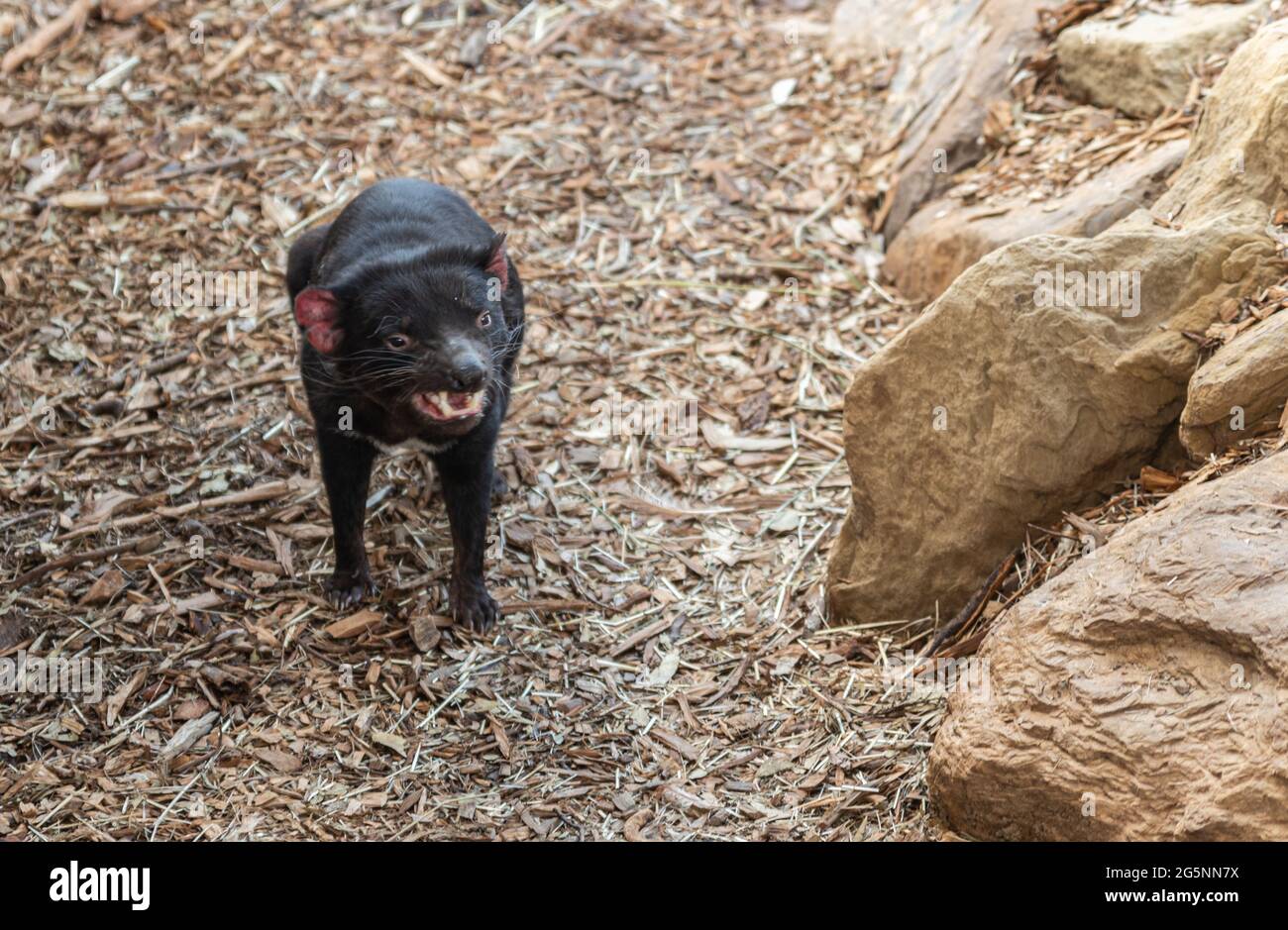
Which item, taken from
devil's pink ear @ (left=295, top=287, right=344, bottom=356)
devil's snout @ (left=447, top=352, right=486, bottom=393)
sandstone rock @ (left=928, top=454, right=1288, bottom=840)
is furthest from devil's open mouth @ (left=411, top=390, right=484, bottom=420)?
sandstone rock @ (left=928, top=454, right=1288, bottom=840)

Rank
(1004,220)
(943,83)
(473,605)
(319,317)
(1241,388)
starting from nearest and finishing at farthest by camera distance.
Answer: (1241,388) → (319,317) → (473,605) → (1004,220) → (943,83)

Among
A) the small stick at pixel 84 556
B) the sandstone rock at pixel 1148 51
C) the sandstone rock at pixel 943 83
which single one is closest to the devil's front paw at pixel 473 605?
the small stick at pixel 84 556

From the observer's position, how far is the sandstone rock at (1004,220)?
4422 millimetres

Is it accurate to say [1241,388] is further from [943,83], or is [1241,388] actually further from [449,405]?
[943,83]

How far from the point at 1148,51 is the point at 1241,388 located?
2418 mm

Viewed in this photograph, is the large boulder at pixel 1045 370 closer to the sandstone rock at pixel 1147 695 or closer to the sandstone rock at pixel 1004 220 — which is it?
the sandstone rock at pixel 1147 695

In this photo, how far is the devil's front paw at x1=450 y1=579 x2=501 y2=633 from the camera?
4074mm

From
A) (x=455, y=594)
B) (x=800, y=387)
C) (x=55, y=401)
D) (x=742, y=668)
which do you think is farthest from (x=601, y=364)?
(x=55, y=401)

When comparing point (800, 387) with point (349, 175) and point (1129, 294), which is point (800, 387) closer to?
point (1129, 294)

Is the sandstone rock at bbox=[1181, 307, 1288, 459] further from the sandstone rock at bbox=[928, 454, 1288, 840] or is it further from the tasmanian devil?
the tasmanian devil

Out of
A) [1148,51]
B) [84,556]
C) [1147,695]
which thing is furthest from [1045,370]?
[84,556]

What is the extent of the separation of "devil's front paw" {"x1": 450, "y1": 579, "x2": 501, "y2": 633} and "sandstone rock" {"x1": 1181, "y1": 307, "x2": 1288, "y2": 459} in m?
2.20

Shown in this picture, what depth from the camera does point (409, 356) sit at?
3682mm

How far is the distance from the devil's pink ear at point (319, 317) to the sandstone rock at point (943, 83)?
3.01 m
